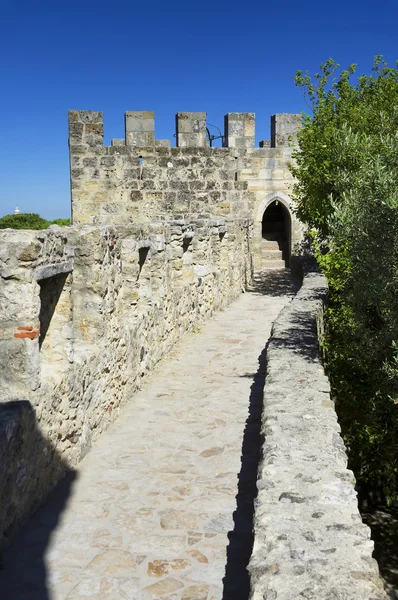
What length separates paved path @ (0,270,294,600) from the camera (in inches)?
135

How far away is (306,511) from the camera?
3104mm

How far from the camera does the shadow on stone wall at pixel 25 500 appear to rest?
344cm

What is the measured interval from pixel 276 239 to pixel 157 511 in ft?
59.5

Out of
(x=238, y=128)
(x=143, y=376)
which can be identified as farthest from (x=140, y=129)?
(x=143, y=376)

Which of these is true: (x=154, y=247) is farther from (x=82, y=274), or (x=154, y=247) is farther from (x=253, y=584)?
(x=253, y=584)

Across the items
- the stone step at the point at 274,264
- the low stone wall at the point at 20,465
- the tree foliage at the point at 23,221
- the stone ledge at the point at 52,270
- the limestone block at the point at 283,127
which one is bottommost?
the low stone wall at the point at 20,465

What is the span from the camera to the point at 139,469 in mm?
4891

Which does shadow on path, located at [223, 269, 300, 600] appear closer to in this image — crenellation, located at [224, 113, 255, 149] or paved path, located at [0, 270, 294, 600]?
paved path, located at [0, 270, 294, 600]

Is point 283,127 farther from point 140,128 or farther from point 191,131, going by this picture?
point 140,128

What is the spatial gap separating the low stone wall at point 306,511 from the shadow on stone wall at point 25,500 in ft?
4.57

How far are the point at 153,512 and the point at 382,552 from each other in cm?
314

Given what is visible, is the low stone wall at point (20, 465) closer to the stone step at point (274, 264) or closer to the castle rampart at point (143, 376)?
the castle rampart at point (143, 376)

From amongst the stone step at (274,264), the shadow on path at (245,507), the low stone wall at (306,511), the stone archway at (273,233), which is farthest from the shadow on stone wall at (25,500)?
the stone step at (274,264)

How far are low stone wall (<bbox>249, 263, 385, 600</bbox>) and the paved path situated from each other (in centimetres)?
60
